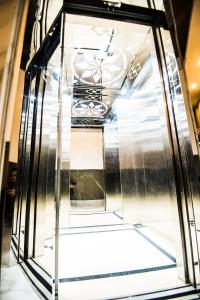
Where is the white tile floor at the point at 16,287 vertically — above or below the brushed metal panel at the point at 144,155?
below

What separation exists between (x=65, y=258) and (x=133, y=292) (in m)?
0.96

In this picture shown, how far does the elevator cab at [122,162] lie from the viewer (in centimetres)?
140

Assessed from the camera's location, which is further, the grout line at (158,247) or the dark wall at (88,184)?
the dark wall at (88,184)

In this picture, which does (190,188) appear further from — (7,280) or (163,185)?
(7,280)

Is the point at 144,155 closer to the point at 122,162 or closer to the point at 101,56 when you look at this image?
the point at 122,162

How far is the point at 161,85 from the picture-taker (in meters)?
1.71

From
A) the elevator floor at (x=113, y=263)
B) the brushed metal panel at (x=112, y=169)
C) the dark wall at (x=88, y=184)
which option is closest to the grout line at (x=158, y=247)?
the elevator floor at (x=113, y=263)

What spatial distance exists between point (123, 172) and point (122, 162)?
0.25m

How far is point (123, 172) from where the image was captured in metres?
3.90

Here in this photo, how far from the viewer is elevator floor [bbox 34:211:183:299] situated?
4.21 feet

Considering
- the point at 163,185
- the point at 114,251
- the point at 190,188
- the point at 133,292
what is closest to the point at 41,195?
the point at 114,251

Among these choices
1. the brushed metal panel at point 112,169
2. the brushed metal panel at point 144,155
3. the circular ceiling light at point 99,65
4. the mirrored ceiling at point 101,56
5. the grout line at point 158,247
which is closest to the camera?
the grout line at point 158,247

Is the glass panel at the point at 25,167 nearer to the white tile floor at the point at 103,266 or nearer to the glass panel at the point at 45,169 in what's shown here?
the glass panel at the point at 45,169

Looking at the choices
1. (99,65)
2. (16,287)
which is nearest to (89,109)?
(99,65)
